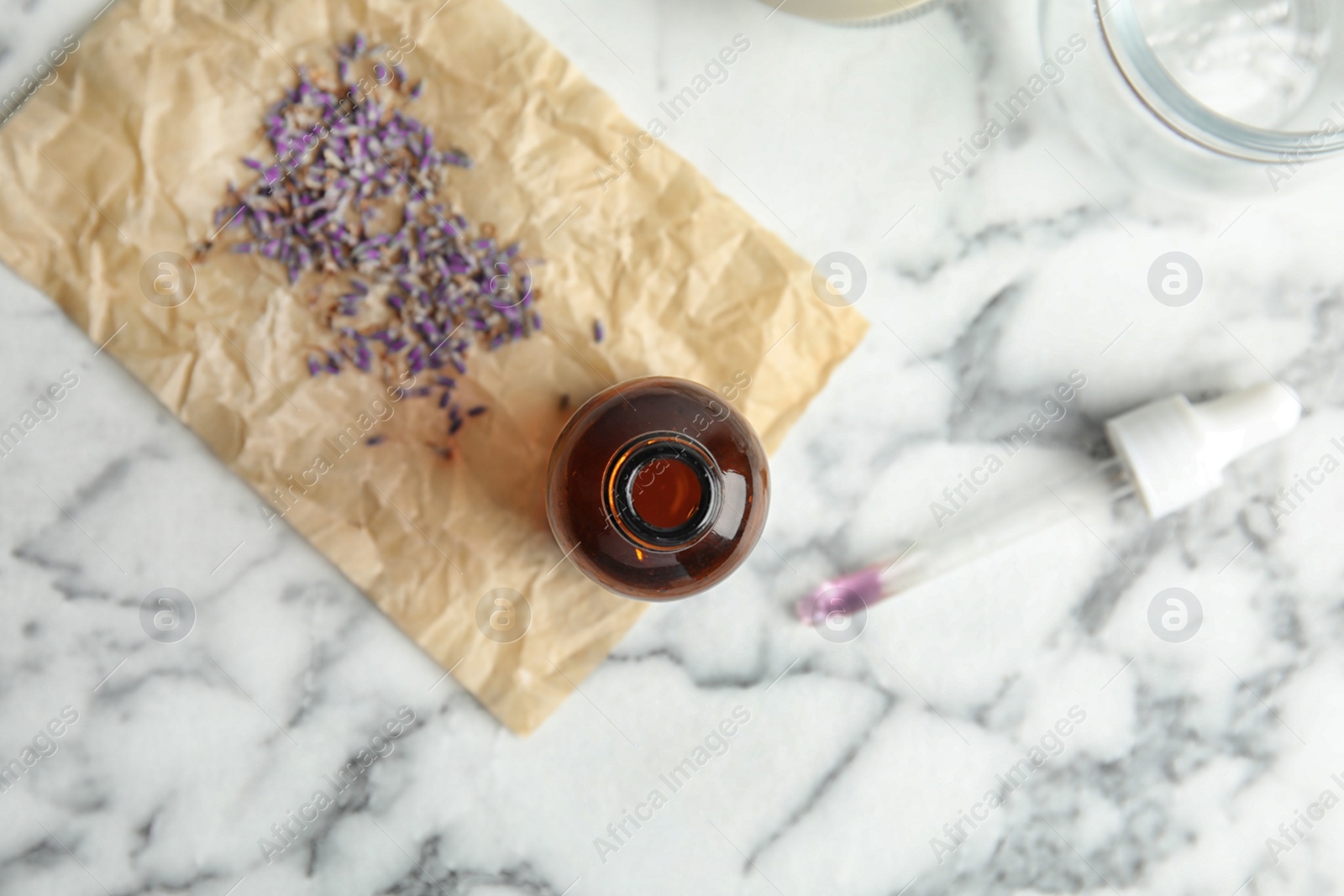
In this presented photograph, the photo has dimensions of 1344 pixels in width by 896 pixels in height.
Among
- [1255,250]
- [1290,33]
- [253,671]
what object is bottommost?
[1255,250]

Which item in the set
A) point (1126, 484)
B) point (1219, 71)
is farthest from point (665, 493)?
point (1219, 71)

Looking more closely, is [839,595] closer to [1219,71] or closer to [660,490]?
[660,490]

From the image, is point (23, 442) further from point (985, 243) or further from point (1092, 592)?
point (1092, 592)

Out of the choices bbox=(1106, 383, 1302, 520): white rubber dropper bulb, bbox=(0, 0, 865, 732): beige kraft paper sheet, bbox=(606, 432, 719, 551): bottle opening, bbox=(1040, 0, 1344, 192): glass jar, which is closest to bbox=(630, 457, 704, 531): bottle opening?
bbox=(606, 432, 719, 551): bottle opening

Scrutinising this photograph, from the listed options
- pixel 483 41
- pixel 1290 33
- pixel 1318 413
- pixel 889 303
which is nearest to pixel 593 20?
pixel 483 41

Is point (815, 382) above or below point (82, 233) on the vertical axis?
below

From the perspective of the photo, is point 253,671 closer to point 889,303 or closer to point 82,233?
point 82,233

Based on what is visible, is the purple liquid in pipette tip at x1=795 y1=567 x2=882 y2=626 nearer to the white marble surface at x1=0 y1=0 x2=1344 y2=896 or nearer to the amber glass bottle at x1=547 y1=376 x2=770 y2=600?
the white marble surface at x1=0 y1=0 x2=1344 y2=896
